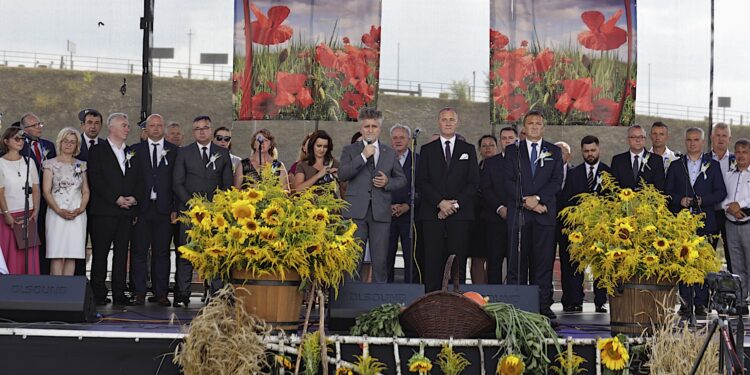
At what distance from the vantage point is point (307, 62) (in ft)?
28.4

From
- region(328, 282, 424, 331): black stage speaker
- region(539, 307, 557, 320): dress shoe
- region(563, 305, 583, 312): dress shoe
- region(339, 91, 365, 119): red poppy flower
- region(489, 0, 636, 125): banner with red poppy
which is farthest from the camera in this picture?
region(489, 0, 636, 125): banner with red poppy

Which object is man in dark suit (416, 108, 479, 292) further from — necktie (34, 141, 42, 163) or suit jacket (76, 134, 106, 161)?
necktie (34, 141, 42, 163)

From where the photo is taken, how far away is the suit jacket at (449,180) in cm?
752

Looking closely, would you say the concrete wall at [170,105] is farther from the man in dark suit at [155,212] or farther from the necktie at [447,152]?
the necktie at [447,152]

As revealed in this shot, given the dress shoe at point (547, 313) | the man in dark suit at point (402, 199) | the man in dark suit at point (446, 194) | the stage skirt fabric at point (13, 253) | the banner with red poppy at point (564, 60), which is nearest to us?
the dress shoe at point (547, 313)

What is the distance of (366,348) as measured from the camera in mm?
4953

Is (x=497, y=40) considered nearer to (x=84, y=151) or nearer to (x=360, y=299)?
(x=84, y=151)

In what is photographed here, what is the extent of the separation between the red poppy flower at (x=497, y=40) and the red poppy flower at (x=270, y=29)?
5.83ft

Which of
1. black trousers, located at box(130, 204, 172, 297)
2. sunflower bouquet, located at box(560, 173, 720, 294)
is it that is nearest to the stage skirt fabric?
black trousers, located at box(130, 204, 172, 297)

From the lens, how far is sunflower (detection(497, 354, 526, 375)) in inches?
190

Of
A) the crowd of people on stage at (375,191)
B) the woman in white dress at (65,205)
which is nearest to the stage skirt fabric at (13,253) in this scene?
the crowd of people on stage at (375,191)

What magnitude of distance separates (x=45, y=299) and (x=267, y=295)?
1.51 meters

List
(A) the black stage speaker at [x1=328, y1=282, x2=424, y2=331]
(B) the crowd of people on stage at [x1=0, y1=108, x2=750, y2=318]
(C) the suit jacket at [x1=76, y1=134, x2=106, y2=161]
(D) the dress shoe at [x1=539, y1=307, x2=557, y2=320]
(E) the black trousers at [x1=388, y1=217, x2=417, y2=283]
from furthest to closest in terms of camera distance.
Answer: (C) the suit jacket at [x1=76, y1=134, x2=106, y2=161] < (E) the black trousers at [x1=388, y1=217, x2=417, y2=283] < (B) the crowd of people on stage at [x1=0, y1=108, x2=750, y2=318] < (D) the dress shoe at [x1=539, y1=307, x2=557, y2=320] < (A) the black stage speaker at [x1=328, y1=282, x2=424, y2=331]

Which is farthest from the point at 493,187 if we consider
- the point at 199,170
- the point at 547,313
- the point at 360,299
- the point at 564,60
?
the point at 360,299
